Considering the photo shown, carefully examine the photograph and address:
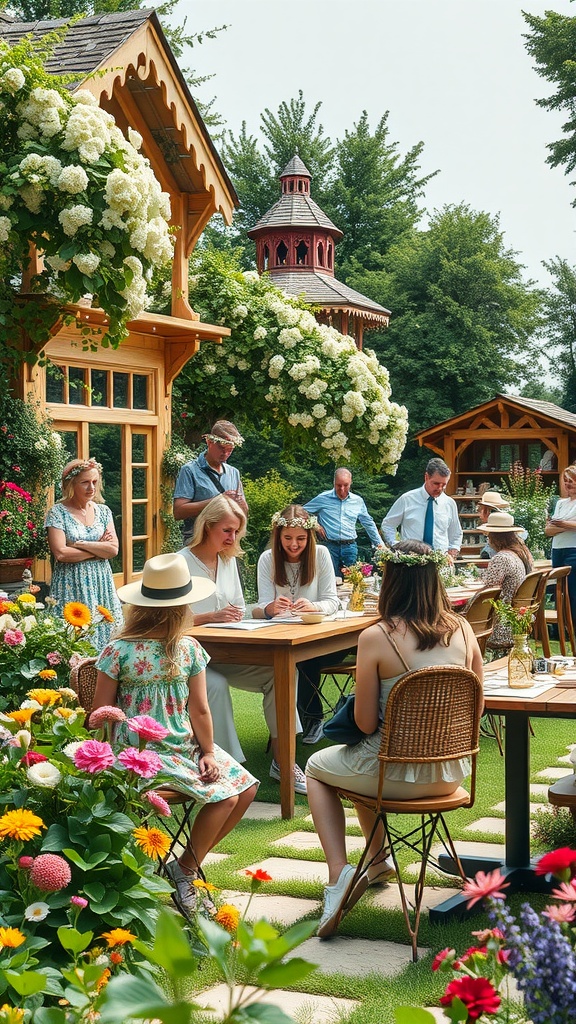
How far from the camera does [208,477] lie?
895cm

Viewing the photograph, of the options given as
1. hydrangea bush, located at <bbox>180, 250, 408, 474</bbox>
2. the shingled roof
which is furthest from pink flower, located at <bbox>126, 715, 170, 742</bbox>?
the shingled roof

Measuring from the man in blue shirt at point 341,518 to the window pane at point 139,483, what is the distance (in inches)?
64.1

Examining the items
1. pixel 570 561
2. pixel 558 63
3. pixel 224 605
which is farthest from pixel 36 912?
pixel 558 63

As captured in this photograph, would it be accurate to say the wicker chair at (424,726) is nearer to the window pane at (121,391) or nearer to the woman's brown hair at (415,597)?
the woman's brown hair at (415,597)

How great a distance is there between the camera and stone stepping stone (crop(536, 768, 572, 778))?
676cm

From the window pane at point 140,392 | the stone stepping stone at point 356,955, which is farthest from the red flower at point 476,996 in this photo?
the window pane at point 140,392

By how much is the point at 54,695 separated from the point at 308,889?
1.76 meters

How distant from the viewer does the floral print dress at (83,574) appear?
7.18m

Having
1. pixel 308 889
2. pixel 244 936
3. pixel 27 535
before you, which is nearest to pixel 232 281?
pixel 27 535

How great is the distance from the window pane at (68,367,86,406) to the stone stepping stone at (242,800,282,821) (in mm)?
4759

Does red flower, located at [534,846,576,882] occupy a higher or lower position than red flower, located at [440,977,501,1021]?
higher

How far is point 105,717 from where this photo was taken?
11.0ft

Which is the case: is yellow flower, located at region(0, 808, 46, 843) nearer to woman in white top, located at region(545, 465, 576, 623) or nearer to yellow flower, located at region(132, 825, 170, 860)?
yellow flower, located at region(132, 825, 170, 860)

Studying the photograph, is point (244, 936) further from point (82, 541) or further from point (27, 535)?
point (27, 535)
